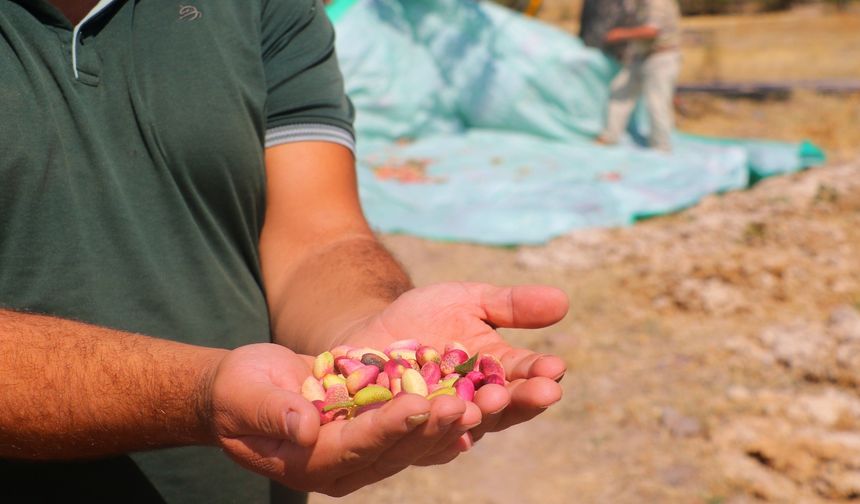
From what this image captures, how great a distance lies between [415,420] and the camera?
99 cm

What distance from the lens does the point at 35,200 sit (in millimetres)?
1275

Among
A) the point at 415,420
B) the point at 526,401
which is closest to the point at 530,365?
the point at 526,401

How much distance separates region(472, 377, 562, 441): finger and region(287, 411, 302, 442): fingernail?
0.26 meters

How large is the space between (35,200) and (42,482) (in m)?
0.43

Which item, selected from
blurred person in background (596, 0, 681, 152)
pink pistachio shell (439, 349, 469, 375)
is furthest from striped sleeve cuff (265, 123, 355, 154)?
blurred person in background (596, 0, 681, 152)

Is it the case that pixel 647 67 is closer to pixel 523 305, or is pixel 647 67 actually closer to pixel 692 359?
pixel 692 359

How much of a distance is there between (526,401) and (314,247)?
1.89 feet

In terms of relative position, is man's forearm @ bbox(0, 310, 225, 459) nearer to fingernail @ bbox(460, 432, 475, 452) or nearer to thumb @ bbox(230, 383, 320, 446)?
thumb @ bbox(230, 383, 320, 446)

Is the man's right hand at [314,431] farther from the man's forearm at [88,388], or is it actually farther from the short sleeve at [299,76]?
the short sleeve at [299,76]

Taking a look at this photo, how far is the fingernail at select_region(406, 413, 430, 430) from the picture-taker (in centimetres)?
99

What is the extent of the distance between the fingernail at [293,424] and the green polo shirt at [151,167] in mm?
474

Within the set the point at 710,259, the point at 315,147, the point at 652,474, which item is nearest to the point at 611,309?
the point at 710,259

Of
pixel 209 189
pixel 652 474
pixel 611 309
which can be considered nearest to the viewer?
pixel 209 189

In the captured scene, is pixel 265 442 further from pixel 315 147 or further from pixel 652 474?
pixel 652 474
